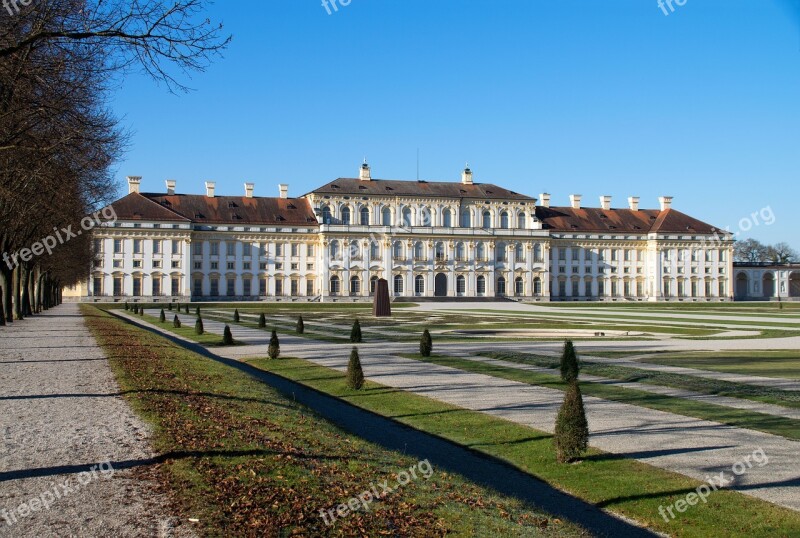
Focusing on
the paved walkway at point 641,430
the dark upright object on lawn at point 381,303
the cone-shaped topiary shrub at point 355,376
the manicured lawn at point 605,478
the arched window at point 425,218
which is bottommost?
the manicured lawn at point 605,478

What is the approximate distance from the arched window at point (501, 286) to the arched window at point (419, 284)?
28.1 ft

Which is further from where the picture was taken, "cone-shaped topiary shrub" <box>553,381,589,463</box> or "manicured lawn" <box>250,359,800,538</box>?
"cone-shaped topiary shrub" <box>553,381,589,463</box>

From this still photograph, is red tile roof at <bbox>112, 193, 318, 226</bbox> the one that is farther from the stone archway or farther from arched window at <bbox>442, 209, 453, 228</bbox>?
the stone archway

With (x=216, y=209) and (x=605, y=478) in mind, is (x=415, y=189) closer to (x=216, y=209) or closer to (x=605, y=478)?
(x=216, y=209)

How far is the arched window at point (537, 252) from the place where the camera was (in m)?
80.7

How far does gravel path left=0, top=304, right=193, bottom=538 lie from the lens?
17.0 feet

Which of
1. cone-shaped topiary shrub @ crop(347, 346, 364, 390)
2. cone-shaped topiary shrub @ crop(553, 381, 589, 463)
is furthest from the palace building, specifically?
cone-shaped topiary shrub @ crop(553, 381, 589, 463)

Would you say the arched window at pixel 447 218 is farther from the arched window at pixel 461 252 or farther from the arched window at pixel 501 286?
the arched window at pixel 501 286

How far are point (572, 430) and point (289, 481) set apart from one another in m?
3.50

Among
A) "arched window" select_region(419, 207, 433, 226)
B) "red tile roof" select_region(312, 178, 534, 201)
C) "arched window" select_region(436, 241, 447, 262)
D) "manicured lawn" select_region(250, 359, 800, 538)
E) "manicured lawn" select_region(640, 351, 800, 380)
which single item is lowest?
"manicured lawn" select_region(250, 359, 800, 538)

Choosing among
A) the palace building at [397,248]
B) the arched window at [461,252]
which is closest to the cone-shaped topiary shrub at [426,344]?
the palace building at [397,248]

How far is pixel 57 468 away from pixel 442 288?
72.9 m

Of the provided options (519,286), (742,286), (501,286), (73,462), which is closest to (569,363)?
(73,462)

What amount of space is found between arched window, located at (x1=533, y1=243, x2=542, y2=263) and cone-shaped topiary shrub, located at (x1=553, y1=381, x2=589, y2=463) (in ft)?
240
